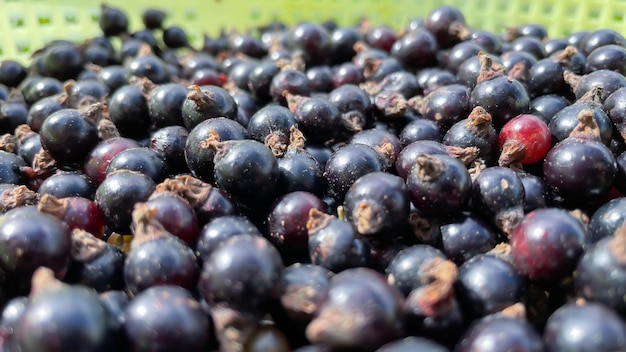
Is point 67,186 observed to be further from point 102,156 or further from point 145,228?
point 145,228

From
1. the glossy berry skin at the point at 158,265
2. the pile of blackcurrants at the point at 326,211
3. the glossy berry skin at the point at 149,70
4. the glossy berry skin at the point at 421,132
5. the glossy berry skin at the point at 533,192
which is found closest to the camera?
the pile of blackcurrants at the point at 326,211

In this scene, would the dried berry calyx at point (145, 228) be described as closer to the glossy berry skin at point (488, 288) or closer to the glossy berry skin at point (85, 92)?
the glossy berry skin at point (488, 288)

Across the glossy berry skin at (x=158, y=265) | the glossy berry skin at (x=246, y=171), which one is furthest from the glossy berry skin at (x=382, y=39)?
the glossy berry skin at (x=158, y=265)

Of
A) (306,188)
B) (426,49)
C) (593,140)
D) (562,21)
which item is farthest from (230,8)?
(593,140)

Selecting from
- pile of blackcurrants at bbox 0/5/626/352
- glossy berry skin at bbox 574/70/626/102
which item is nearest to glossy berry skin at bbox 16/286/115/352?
pile of blackcurrants at bbox 0/5/626/352

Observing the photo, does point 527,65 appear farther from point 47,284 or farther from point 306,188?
point 47,284

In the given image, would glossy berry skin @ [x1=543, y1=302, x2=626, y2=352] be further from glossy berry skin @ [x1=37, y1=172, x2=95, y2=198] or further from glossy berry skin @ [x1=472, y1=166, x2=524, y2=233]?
glossy berry skin @ [x1=37, y1=172, x2=95, y2=198]

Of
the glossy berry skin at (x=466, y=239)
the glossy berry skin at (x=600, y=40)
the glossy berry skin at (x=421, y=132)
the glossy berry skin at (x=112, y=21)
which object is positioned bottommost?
the glossy berry skin at (x=466, y=239)
